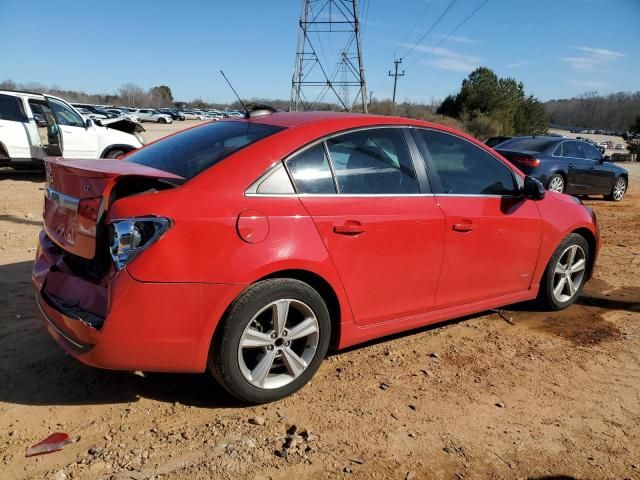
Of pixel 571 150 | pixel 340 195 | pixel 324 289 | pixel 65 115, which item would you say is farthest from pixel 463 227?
pixel 65 115

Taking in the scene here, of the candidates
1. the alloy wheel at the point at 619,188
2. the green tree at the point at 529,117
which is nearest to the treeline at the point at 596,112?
the green tree at the point at 529,117

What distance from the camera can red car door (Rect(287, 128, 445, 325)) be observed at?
3.16m

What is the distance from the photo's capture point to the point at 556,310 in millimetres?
4871

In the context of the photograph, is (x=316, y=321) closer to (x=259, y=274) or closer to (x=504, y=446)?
(x=259, y=274)

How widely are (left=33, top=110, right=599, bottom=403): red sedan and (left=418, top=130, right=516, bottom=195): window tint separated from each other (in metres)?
0.01

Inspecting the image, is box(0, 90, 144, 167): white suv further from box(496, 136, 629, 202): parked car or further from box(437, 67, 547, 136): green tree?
box(437, 67, 547, 136): green tree

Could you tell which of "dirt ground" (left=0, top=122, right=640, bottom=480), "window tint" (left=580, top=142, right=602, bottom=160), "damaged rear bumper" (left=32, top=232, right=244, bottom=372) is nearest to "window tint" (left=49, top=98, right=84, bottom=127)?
"dirt ground" (left=0, top=122, right=640, bottom=480)

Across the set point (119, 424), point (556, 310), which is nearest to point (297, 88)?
point (556, 310)

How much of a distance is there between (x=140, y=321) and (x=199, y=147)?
1250 mm

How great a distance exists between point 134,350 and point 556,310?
3789 mm

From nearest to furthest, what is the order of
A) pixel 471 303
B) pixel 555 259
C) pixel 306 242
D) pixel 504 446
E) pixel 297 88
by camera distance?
1. pixel 504 446
2. pixel 306 242
3. pixel 471 303
4. pixel 555 259
5. pixel 297 88

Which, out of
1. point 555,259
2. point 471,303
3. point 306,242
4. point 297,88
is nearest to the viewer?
point 306,242

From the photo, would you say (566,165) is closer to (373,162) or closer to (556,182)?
(556,182)

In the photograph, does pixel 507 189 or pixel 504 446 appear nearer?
pixel 504 446
